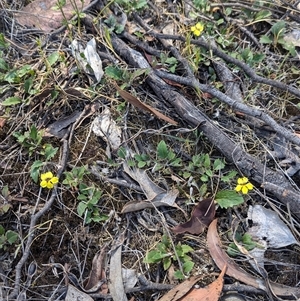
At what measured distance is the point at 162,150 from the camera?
1826 mm

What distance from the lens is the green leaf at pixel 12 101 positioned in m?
1.95

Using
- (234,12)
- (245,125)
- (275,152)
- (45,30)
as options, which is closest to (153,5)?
(234,12)

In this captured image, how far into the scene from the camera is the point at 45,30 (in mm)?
2166

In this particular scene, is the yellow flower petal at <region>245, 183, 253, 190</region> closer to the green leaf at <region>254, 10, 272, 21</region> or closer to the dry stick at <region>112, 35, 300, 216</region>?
the dry stick at <region>112, 35, 300, 216</region>

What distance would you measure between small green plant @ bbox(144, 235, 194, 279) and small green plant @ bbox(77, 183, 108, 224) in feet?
0.79

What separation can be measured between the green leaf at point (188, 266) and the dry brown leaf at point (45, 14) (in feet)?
4.19

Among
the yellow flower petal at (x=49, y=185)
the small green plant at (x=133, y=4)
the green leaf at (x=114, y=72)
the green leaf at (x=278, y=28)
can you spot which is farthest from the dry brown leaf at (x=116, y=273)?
the green leaf at (x=278, y=28)

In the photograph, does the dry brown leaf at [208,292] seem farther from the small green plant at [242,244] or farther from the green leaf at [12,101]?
the green leaf at [12,101]

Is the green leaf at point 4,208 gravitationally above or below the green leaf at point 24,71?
below

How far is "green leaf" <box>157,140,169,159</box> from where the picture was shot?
1822 millimetres

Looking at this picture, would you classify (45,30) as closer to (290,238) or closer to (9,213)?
(9,213)

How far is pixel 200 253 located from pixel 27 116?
0.94m

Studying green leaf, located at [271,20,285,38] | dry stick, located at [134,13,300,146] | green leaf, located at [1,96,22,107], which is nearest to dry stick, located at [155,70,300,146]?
dry stick, located at [134,13,300,146]

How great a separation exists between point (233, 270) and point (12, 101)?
1.16 metres
